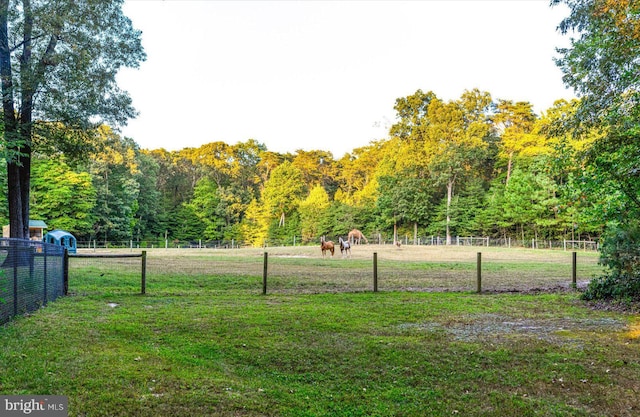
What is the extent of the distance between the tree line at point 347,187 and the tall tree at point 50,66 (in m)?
28.3

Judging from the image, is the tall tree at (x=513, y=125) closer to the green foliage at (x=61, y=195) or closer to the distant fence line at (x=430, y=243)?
the distant fence line at (x=430, y=243)

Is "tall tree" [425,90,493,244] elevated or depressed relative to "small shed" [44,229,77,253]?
elevated

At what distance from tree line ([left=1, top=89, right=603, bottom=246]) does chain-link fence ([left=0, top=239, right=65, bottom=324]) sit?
32442 mm

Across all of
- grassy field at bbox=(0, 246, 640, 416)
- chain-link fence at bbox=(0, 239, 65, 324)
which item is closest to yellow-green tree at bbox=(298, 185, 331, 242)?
chain-link fence at bbox=(0, 239, 65, 324)

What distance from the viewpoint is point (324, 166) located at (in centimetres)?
7750

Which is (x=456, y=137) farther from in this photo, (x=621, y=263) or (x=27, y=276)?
(x=27, y=276)

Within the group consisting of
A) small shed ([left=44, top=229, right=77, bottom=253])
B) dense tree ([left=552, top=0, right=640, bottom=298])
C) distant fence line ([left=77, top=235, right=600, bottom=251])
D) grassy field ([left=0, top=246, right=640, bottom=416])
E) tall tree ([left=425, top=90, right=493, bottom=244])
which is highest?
tall tree ([left=425, top=90, right=493, bottom=244])

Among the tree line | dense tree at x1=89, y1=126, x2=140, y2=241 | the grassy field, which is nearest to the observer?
the grassy field

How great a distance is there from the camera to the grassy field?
14.3 feet

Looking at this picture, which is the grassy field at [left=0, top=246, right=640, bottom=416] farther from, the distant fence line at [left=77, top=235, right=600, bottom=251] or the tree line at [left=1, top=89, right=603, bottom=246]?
the distant fence line at [left=77, top=235, right=600, bottom=251]

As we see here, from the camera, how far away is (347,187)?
7462cm

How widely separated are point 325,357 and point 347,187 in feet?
227

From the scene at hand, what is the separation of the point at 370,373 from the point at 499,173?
5690 cm

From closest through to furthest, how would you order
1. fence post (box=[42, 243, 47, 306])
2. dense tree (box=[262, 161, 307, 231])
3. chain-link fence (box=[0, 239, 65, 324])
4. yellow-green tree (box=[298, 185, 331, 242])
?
chain-link fence (box=[0, 239, 65, 324]) → fence post (box=[42, 243, 47, 306]) → yellow-green tree (box=[298, 185, 331, 242]) → dense tree (box=[262, 161, 307, 231])
